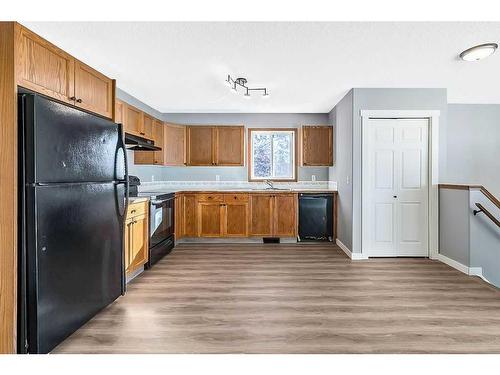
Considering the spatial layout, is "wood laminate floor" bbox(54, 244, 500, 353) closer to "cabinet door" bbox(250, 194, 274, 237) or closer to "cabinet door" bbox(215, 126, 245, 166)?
"cabinet door" bbox(250, 194, 274, 237)

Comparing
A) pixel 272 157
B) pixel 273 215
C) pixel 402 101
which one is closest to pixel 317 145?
pixel 272 157

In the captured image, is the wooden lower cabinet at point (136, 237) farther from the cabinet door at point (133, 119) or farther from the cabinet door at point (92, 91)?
the cabinet door at point (133, 119)

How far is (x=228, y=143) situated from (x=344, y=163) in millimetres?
2060

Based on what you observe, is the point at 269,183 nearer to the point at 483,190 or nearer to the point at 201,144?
the point at 201,144

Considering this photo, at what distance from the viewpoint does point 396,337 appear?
83.7 inches

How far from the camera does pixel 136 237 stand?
340 centimetres

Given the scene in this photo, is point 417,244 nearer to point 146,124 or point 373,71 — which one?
point 373,71

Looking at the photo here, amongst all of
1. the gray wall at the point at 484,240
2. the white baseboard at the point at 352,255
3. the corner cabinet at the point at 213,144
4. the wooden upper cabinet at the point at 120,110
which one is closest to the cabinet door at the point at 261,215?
the corner cabinet at the point at 213,144

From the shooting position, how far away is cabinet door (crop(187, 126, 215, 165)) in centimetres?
563

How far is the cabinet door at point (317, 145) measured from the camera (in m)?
5.53

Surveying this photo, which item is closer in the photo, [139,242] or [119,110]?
[139,242]

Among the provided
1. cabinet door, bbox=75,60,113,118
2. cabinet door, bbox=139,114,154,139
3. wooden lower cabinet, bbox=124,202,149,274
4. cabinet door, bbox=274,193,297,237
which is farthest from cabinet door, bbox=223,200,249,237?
cabinet door, bbox=75,60,113,118

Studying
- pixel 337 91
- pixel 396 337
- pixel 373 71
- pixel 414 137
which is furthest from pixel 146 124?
pixel 396 337

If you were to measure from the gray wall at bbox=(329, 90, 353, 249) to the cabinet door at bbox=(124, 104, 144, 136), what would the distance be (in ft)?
9.55
